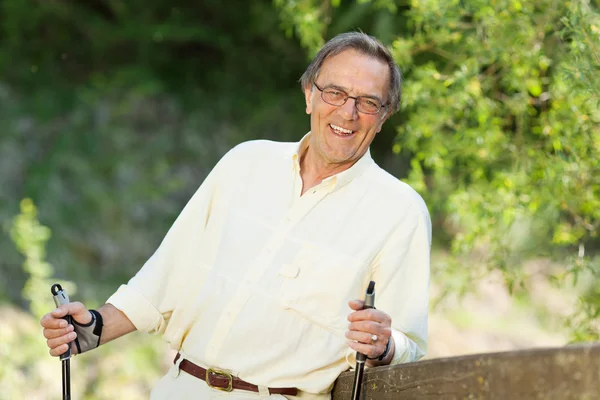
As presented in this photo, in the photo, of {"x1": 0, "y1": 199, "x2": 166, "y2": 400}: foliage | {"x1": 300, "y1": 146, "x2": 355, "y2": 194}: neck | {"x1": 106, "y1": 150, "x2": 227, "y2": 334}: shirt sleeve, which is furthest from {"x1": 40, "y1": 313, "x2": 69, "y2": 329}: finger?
{"x1": 0, "y1": 199, "x2": 166, "y2": 400}: foliage

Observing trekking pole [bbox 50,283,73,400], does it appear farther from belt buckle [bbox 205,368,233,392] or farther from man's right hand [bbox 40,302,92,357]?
belt buckle [bbox 205,368,233,392]

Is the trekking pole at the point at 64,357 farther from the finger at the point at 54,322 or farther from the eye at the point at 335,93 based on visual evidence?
the eye at the point at 335,93

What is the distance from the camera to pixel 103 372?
236 inches

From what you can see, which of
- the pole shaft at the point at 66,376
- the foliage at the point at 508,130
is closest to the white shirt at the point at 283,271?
the pole shaft at the point at 66,376

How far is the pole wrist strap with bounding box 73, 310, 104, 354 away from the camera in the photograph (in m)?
2.34

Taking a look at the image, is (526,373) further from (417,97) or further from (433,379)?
(417,97)

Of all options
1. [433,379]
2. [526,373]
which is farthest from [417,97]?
[526,373]

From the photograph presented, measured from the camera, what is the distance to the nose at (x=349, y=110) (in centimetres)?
236

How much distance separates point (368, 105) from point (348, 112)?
0.22 feet

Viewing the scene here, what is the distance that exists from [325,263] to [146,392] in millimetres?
4103

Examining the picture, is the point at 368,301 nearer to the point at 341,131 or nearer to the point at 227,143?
the point at 341,131

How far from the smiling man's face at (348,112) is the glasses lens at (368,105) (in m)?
0.01

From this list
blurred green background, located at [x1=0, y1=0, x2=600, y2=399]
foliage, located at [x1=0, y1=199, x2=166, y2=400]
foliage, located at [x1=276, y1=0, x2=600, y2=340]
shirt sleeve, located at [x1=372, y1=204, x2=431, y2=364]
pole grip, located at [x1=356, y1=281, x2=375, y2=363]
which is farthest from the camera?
foliage, located at [x1=0, y1=199, x2=166, y2=400]

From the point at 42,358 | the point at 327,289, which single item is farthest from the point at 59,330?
the point at 42,358
